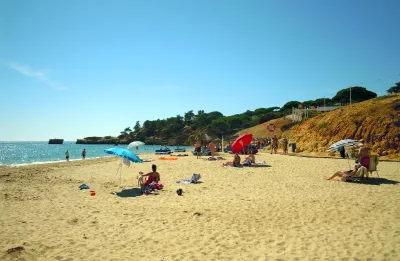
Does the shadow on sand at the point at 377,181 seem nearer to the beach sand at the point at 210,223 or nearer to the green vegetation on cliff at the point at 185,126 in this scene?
the beach sand at the point at 210,223

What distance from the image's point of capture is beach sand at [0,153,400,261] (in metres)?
4.86

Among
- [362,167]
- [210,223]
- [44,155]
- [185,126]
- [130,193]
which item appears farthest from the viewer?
[185,126]

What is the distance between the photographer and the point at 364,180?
11.2 metres

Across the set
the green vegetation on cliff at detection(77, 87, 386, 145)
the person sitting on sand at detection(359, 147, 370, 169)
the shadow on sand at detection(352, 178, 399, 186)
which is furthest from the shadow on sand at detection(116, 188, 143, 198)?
the green vegetation on cliff at detection(77, 87, 386, 145)

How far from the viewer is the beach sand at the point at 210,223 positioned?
15.9 feet

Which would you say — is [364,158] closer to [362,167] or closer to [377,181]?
[362,167]

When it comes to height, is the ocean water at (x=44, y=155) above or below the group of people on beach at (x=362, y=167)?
below

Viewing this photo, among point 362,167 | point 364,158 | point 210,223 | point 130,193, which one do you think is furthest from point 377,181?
point 130,193

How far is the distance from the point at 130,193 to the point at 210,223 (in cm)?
469

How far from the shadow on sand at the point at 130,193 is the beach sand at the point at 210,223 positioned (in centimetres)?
4

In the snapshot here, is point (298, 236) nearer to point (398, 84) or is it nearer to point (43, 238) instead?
point (43, 238)

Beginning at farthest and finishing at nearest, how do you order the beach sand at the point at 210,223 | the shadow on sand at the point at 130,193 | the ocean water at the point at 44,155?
1. the ocean water at the point at 44,155
2. the shadow on sand at the point at 130,193
3. the beach sand at the point at 210,223

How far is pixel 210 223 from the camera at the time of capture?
6391mm

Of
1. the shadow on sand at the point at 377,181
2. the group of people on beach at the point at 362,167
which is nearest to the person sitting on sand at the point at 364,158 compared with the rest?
the group of people on beach at the point at 362,167
